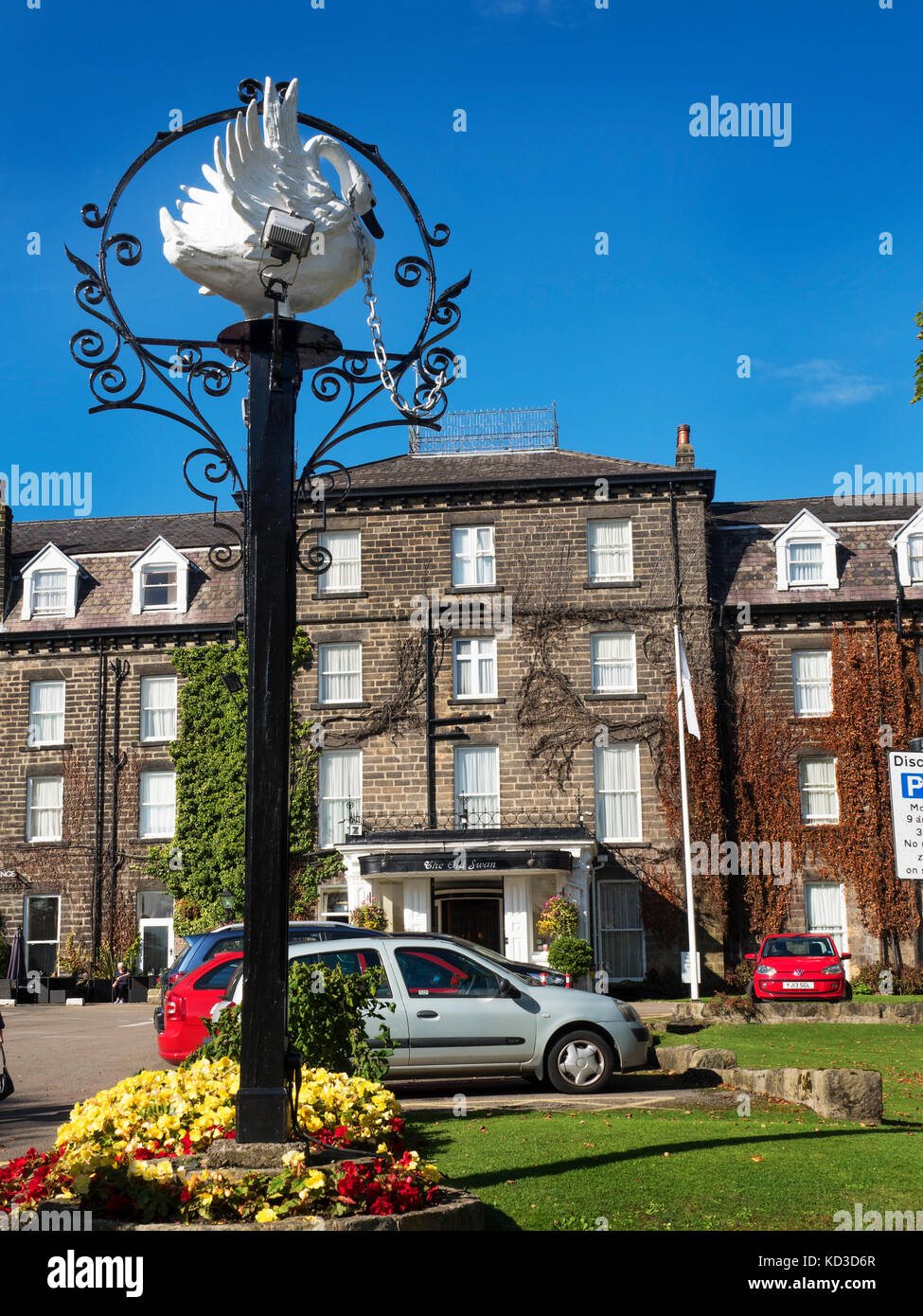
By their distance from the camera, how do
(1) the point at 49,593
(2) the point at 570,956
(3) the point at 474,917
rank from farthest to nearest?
(1) the point at 49,593, (3) the point at 474,917, (2) the point at 570,956

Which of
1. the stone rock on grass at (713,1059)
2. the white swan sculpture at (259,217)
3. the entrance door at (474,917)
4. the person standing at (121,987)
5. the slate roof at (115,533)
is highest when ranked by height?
the slate roof at (115,533)

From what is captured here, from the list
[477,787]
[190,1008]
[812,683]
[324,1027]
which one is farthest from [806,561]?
[324,1027]

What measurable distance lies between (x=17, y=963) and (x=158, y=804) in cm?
522

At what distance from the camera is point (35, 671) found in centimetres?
3472

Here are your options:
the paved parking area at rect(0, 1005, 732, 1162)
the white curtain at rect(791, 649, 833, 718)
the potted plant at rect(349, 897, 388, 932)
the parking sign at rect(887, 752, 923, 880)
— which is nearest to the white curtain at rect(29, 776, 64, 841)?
the potted plant at rect(349, 897, 388, 932)

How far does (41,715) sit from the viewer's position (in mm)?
34688

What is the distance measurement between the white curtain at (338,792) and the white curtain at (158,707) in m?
4.71

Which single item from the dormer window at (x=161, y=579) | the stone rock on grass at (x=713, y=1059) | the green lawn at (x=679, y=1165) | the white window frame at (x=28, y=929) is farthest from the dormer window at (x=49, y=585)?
the green lawn at (x=679, y=1165)

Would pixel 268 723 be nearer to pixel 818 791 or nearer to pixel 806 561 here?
pixel 818 791

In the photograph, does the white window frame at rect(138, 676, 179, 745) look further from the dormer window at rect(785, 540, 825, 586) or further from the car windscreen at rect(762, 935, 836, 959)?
the car windscreen at rect(762, 935, 836, 959)

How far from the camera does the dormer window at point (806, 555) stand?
107ft

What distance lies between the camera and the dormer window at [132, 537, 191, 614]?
34875 mm

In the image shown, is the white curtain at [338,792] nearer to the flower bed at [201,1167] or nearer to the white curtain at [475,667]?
the white curtain at [475,667]
